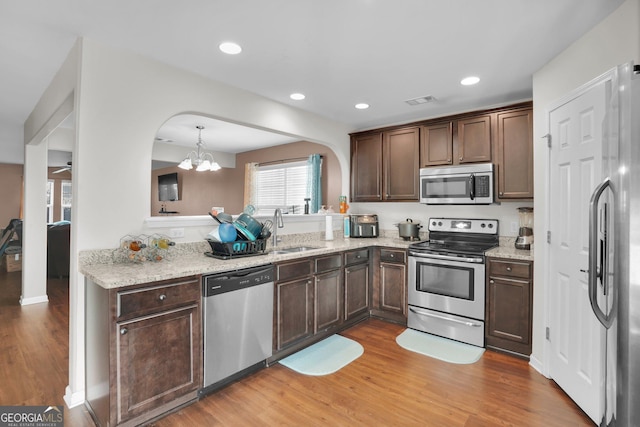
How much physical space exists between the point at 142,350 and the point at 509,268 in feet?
9.69

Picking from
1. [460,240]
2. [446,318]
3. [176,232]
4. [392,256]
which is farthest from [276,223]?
[460,240]

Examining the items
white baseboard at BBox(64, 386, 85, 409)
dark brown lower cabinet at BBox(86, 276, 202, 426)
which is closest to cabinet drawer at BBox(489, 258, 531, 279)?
dark brown lower cabinet at BBox(86, 276, 202, 426)

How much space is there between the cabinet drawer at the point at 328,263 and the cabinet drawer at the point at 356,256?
0.43 ft

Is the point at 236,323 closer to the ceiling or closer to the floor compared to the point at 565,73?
closer to the floor

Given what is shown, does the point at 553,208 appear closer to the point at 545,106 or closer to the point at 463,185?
the point at 545,106

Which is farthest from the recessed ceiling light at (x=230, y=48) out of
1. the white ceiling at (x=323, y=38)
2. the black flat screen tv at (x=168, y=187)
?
the black flat screen tv at (x=168, y=187)

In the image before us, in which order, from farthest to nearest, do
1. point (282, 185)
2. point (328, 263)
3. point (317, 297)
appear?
point (282, 185) → point (328, 263) → point (317, 297)

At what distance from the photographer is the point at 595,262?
5.12 ft

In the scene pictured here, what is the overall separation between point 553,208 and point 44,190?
5.95 metres

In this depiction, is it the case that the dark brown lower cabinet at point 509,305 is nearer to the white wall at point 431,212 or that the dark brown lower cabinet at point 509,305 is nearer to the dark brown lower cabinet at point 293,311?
the white wall at point 431,212

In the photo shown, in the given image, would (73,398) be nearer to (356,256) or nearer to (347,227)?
(356,256)

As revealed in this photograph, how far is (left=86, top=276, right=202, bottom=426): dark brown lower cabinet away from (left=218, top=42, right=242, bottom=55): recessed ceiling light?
5.39ft

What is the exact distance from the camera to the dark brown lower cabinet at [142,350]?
6.01 feet

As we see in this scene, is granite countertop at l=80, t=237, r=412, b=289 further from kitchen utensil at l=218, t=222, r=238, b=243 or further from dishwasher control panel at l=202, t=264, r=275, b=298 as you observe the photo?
kitchen utensil at l=218, t=222, r=238, b=243
